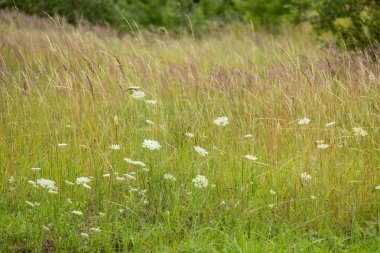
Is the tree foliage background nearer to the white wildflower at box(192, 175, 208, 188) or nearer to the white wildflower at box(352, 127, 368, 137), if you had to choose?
the white wildflower at box(352, 127, 368, 137)

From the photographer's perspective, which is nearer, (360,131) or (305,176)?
(305,176)

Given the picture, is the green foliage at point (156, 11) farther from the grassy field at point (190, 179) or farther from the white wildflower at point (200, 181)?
the white wildflower at point (200, 181)

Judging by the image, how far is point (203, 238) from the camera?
4.04m

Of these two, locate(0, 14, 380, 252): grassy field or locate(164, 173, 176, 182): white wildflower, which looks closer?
A: locate(0, 14, 380, 252): grassy field

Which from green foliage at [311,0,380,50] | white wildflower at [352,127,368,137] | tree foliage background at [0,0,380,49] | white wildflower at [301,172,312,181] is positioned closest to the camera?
white wildflower at [301,172,312,181]

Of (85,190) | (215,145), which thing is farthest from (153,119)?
(85,190)

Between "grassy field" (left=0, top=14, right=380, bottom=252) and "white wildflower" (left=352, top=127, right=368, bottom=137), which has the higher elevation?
"white wildflower" (left=352, top=127, right=368, bottom=137)

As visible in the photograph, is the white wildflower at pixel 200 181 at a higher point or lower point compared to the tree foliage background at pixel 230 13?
higher

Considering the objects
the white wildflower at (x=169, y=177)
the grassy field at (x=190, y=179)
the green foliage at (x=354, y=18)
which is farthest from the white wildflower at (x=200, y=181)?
the green foliage at (x=354, y=18)

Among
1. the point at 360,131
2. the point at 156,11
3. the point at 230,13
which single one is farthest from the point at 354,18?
the point at 156,11

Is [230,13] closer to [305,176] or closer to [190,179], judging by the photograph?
[190,179]

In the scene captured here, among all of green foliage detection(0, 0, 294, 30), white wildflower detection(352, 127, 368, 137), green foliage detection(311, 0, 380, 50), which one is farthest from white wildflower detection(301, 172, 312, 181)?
green foliage detection(0, 0, 294, 30)

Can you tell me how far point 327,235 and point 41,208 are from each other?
1.84 meters

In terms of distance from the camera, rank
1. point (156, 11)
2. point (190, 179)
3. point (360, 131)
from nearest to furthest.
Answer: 1. point (190, 179)
2. point (360, 131)
3. point (156, 11)
